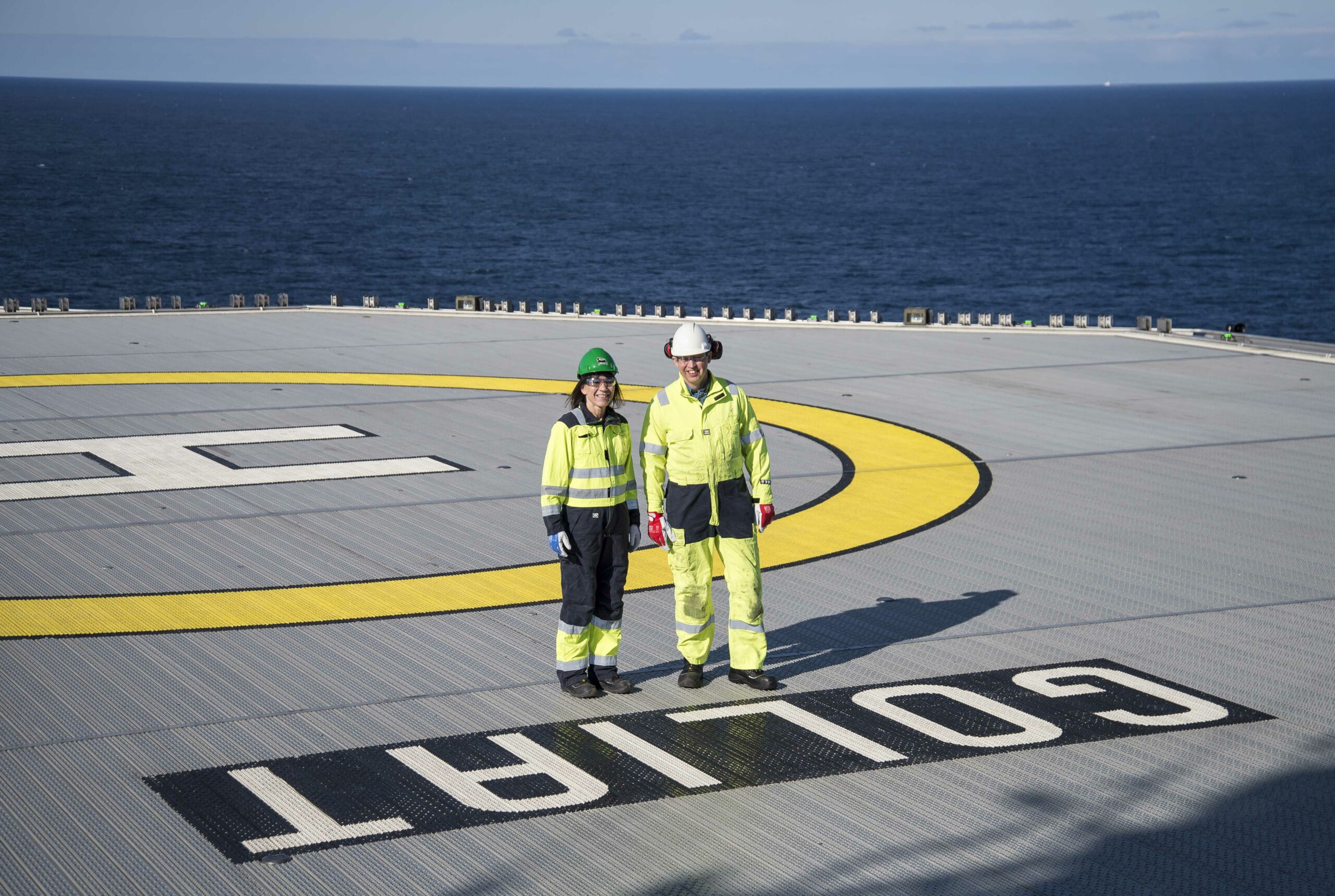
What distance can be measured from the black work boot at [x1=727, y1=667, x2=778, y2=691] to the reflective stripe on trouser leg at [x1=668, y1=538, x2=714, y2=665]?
0.21m

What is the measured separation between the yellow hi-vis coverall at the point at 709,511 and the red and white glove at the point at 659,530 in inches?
1.4

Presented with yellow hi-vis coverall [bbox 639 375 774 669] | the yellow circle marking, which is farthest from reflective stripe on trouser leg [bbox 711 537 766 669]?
the yellow circle marking

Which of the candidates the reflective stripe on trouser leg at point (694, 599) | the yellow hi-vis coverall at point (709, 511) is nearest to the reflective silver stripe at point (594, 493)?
the yellow hi-vis coverall at point (709, 511)

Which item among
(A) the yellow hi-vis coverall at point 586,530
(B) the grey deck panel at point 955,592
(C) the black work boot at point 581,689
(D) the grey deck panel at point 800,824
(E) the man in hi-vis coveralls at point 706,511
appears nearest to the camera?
A: (D) the grey deck panel at point 800,824

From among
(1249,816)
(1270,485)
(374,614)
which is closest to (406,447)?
(374,614)

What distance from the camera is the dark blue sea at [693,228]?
63.7m

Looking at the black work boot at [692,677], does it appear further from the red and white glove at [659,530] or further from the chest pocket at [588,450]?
the chest pocket at [588,450]

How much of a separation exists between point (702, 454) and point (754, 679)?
1.31 meters

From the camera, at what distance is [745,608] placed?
8117mm

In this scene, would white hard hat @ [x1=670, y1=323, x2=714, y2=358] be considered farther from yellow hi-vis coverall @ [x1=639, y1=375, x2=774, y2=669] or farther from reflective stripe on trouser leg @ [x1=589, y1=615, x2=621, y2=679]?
reflective stripe on trouser leg @ [x1=589, y1=615, x2=621, y2=679]

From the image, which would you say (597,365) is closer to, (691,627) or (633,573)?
(691,627)

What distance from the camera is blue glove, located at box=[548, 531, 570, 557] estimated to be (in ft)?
26.0

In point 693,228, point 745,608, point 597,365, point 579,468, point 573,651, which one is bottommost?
point 573,651

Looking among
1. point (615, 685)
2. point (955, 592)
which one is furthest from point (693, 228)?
point (615, 685)
